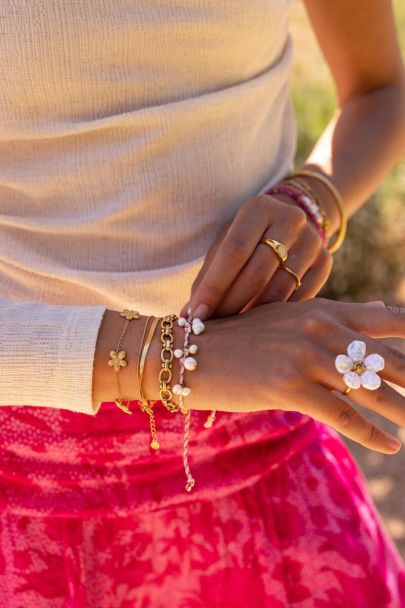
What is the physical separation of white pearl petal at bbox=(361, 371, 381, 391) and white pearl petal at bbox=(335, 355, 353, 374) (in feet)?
0.07

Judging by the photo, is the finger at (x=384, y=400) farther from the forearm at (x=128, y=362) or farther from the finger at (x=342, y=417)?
the forearm at (x=128, y=362)

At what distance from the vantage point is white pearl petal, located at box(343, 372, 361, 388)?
974 millimetres

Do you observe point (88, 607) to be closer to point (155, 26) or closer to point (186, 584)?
point (186, 584)

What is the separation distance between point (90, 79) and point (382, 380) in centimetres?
63

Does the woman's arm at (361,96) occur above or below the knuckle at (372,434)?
above

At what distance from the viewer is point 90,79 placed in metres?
1.22

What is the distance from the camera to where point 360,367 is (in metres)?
0.98

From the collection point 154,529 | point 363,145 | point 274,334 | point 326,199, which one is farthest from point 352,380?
point 363,145

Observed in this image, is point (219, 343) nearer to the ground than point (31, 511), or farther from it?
farther from it

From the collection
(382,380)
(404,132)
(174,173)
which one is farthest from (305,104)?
(382,380)

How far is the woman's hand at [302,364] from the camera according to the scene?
3.27 ft

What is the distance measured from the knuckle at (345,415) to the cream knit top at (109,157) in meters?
0.34

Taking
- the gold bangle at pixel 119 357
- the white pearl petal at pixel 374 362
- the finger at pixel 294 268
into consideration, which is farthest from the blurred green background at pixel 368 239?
the white pearl petal at pixel 374 362

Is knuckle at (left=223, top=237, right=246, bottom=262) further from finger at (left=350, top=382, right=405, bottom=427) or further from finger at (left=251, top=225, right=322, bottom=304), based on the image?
finger at (left=350, top=382, right=405, bottom=427)
